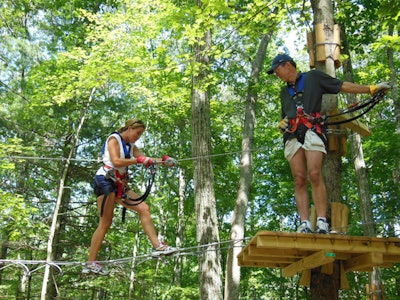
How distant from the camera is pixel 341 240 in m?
3.03

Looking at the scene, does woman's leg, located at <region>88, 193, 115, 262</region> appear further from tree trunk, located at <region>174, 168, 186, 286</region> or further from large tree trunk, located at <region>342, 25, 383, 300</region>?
tree trunk, located at <region>174, 168, 186, 286</region>

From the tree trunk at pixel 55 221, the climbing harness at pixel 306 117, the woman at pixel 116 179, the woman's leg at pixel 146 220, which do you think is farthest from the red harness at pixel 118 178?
the tree trunk at pixel 55 221

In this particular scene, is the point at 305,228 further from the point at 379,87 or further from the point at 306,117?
the point at 379,87

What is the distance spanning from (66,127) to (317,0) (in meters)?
9.25

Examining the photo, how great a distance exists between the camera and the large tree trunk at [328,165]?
341 cm

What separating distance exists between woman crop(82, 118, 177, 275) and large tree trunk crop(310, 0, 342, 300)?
4.76 ft

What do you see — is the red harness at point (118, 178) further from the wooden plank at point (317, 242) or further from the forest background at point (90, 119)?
the forest background at point (90, 119)

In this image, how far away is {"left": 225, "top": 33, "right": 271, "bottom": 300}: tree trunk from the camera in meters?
8.16

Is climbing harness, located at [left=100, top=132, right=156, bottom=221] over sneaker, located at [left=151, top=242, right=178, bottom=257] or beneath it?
over

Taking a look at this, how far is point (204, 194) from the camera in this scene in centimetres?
627

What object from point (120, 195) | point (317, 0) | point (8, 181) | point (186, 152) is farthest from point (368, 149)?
point (8, 181)

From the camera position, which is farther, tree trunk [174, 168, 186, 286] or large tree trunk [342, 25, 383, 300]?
tree trunk [174, 168, 186, 286]

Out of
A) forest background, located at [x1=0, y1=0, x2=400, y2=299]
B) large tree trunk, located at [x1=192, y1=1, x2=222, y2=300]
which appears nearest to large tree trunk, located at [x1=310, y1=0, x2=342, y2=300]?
large tree trunk, located at [x1=192, y1=1, x2=222, y2=300]

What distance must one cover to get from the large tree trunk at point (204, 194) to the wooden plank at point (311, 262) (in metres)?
1.97
